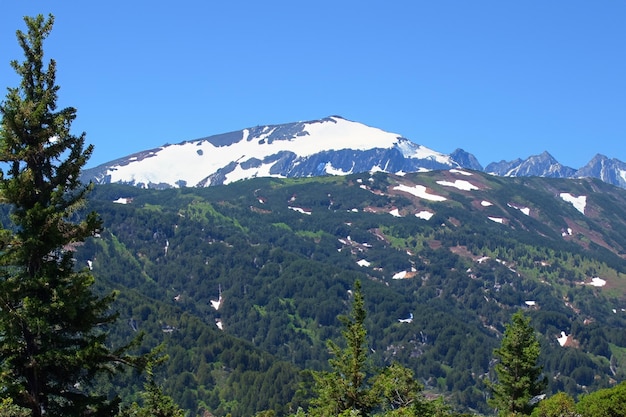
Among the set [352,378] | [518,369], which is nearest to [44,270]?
[352,378]

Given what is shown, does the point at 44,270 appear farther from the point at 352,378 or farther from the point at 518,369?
the point at 518,369

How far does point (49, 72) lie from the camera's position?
2833 centimetres

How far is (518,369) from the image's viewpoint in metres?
71.3

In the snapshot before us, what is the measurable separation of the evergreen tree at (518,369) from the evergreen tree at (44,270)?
51.3 m

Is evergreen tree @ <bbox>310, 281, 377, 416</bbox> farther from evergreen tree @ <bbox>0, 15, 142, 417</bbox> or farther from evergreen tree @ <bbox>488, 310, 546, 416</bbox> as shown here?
evergreen tree @ <bbox>488, 310, 546, 416</bbox>

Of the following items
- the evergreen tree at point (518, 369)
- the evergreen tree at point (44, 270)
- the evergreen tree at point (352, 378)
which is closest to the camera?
the evergreen tree at point (44, 270)

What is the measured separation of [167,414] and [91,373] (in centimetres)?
2450

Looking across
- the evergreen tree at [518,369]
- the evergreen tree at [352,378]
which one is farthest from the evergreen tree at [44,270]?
the evergreen tree at [518,369]

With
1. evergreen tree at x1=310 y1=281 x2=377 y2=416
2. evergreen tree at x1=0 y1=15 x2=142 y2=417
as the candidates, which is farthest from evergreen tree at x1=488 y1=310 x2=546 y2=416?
evergreen tree at x1=0 y1=15 x2=142 y2=417

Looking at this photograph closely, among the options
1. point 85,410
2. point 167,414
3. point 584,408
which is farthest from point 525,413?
point 85,410

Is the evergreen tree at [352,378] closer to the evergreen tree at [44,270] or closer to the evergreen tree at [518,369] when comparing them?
the evergreen tree at [44,270]

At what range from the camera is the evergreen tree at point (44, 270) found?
26.1 m

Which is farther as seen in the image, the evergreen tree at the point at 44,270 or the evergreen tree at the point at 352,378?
the evergreen tree at the point at 352,378

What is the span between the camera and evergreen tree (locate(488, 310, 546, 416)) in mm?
70750
